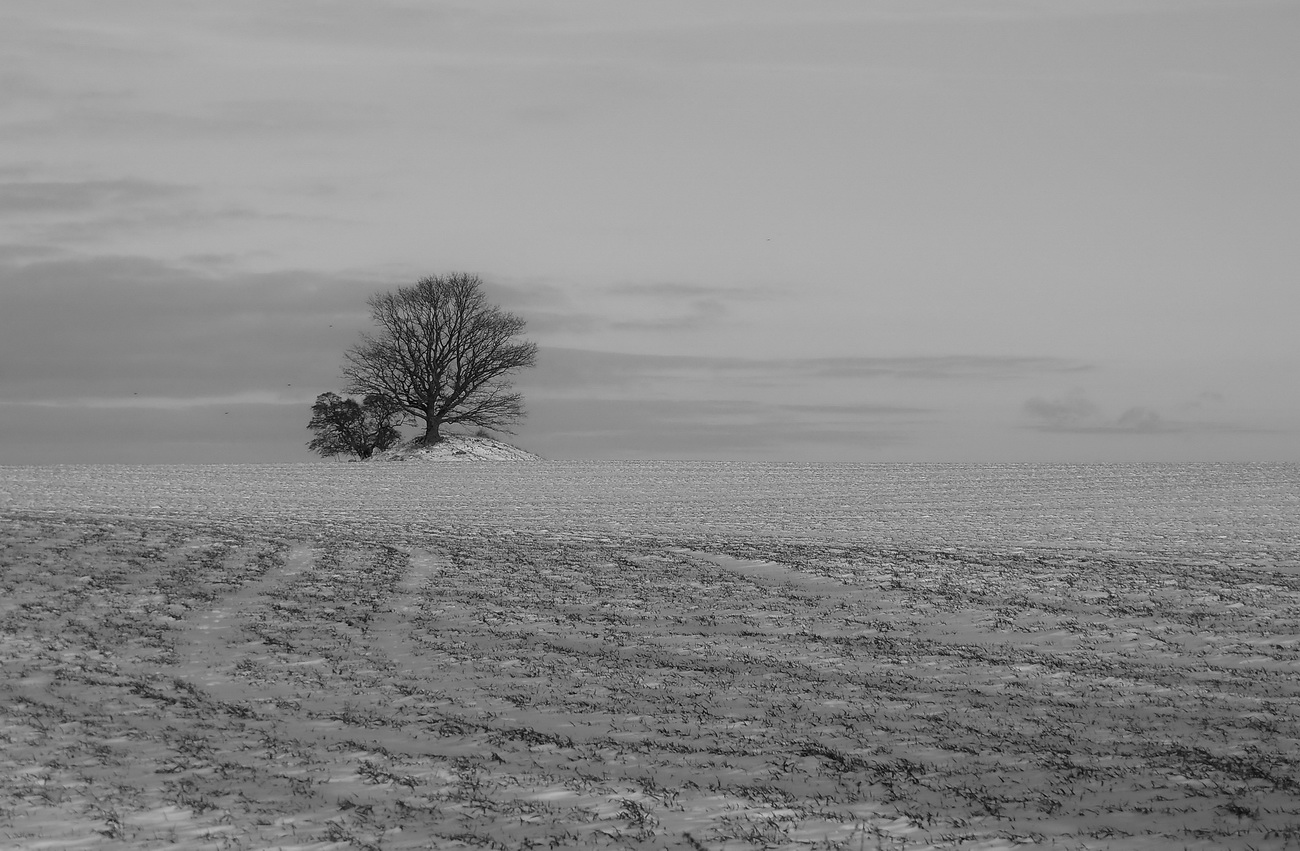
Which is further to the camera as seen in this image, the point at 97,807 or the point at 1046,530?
the point at 1046,530

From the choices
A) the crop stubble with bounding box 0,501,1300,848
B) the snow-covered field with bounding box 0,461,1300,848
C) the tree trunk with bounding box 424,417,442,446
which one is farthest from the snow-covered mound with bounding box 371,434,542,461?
the crop stubble with bounding box 0,501,1300,848

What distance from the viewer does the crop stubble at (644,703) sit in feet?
26.2

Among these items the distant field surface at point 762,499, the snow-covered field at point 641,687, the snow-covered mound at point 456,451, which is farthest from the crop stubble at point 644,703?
the snow-covered mound at point 456,451

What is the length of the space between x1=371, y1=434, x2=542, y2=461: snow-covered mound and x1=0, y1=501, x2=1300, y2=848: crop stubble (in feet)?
114

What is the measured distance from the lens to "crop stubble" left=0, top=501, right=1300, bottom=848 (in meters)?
7.97

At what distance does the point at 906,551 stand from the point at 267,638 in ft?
35.8

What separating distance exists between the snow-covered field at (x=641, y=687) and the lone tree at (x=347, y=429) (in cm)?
3312

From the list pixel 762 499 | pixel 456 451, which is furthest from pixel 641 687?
pixel 456 451

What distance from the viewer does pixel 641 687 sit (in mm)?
11375

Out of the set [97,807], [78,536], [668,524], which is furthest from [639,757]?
[668,524]

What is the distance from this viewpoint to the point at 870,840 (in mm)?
7523

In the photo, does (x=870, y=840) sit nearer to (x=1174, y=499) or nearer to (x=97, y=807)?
(x=97, y=807)

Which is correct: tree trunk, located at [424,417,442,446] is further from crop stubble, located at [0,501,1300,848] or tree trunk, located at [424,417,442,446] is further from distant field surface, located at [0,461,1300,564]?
crop stubble, located at [0,501,1300,848]

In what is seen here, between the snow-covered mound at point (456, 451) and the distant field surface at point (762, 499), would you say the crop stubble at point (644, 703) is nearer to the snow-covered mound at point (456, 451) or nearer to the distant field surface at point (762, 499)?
the distant field surface at point (762, 499)
